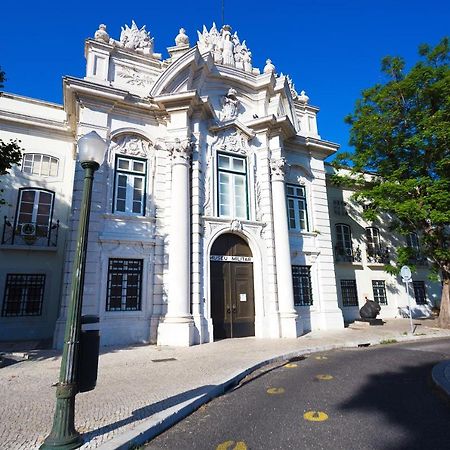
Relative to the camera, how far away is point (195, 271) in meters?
12.1

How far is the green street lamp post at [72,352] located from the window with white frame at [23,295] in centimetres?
1144

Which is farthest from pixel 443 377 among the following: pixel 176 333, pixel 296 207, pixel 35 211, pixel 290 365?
pixel 35 211

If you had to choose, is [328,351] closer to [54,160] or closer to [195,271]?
[195,271]

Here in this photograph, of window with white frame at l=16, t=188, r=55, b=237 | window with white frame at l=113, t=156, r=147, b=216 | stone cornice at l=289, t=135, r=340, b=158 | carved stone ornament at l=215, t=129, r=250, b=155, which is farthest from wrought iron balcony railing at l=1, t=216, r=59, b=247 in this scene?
stone cornice at l=289, t=135, r=340, b=158

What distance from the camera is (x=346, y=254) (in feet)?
66.4

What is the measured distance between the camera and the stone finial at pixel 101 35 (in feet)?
44.3

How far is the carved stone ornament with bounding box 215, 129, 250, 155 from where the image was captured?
1452 centimetres

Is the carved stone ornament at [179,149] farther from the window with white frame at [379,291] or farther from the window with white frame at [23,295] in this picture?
the window with white frame at [379,291]

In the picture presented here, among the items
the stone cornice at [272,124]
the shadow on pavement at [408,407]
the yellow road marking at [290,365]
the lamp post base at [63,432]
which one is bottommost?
the yellow road marking at [290,365]

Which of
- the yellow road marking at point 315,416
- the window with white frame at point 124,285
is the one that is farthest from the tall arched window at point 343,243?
the yellow road marking at point 315,416

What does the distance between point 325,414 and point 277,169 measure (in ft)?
38.4

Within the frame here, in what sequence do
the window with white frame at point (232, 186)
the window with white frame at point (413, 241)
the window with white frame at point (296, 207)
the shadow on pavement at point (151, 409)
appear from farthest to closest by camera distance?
the window with white frame at point (413, 241) → the window with white frame at point (296, 207) → the window with white frame at point (232, 186) → the shadow on pavement at point (151, 409)

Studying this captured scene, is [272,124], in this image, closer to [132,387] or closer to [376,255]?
[376,255]

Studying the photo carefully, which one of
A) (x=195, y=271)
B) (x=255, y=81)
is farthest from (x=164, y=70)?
(x=195, y=271)
